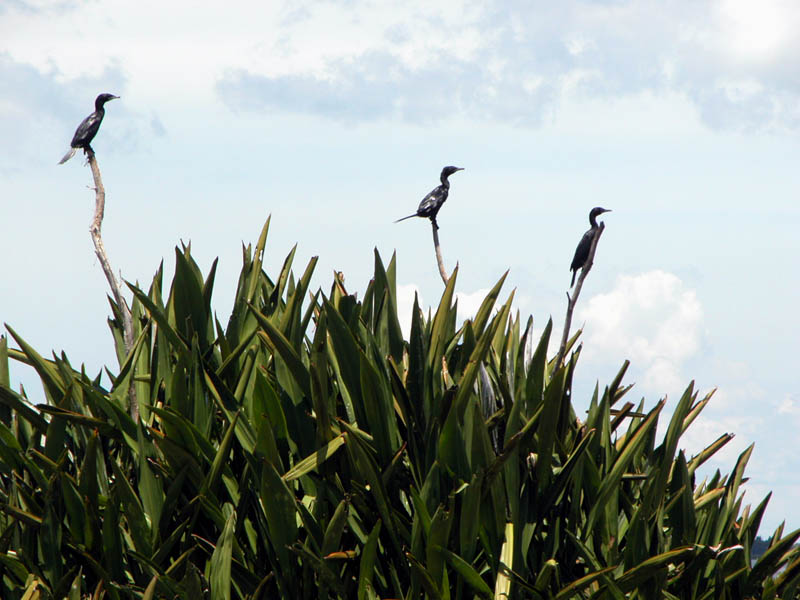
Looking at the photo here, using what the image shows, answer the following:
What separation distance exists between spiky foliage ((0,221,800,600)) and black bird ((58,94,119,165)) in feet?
7.48

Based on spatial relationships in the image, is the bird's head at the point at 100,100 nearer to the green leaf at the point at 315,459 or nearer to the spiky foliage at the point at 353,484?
the spiky foliage at the point at 353,484

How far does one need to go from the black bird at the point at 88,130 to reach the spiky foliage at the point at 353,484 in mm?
2279

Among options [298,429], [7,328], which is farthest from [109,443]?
[298,429]

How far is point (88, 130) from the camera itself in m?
6.15

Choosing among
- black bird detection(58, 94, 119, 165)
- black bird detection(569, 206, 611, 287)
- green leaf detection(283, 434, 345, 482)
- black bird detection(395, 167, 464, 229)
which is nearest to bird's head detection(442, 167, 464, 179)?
black bird detection(395, 167, 464, 229)

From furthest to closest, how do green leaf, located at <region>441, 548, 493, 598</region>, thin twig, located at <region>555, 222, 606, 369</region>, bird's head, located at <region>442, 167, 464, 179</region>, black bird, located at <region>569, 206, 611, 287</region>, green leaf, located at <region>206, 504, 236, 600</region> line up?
1. bird's head, located at <region>442, 167, 464, 179</region>
2. black bird, located at <region>569, 206, 611, 287</region>
3. thin twig, located at <region>555, 222, 606, 369</region>
4. green leaf, located at <region>206, 504, 236, 600</region>
5. green leaf, located at <region>441, 548, 493, 598</region>

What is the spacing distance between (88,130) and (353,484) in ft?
12.5

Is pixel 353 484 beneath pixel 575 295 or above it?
beneath

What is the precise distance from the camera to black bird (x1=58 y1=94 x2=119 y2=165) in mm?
6148

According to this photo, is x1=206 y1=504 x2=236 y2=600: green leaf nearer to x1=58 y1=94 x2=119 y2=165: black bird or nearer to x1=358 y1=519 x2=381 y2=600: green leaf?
x1=358 y1=519 x2=381 y2=600: green leaf

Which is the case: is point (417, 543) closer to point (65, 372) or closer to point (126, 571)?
point (126, 571)

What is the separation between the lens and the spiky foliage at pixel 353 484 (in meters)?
3.53

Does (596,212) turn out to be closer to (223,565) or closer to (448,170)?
(448,170)

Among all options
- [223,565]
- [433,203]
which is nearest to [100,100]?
[433,203]
